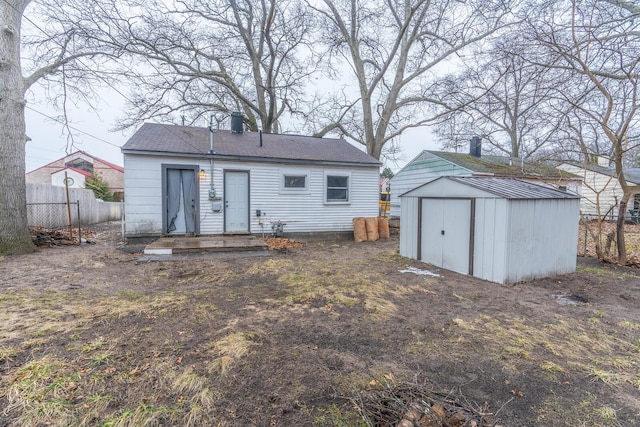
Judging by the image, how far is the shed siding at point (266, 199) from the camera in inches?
333

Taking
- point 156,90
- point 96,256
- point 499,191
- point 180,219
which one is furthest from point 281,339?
point 156,90

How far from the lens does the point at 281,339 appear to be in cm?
307

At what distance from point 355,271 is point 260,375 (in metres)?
3.86

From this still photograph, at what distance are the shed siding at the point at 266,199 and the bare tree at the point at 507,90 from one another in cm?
435

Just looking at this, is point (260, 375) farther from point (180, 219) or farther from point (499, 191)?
point (180, 219)

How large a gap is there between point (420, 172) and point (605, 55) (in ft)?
37.1

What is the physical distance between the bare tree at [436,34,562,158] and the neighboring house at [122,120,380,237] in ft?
14.1

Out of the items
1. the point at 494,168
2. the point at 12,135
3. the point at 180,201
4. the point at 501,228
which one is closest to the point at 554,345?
the point at 501,228

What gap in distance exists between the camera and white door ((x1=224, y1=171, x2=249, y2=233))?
9.45 meters

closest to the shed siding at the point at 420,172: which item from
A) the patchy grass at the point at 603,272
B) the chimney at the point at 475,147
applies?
the chimney at the point at 475,147

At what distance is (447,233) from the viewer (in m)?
6.37

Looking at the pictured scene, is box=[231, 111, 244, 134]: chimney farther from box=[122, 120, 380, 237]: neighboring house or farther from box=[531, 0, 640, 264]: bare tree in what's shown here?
box=[531, 0, 640, 264]: bare tree

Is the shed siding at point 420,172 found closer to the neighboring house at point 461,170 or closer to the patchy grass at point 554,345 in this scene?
the neighboring house at point 461,170

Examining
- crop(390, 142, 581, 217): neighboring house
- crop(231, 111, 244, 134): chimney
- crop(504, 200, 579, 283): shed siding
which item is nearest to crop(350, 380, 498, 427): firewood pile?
crop(504, 200, 579, 283): shed siding
